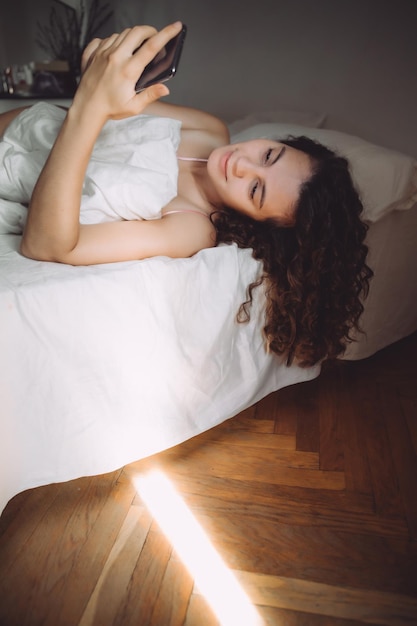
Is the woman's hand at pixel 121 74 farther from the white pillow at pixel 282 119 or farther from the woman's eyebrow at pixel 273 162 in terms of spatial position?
the white pillow at pixel 282 119

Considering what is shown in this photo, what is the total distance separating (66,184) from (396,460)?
0.92 metres

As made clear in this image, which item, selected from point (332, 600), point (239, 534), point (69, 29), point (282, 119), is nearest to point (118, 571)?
point (239, 534)

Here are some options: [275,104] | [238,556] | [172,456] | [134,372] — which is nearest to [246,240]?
[134,372]

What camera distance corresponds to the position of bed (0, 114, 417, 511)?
2.35ft

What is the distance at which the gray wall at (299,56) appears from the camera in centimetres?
149

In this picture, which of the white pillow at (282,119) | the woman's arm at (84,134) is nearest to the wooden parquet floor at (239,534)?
the woman's arm at (84,134)

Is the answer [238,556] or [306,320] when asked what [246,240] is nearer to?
[306,320]

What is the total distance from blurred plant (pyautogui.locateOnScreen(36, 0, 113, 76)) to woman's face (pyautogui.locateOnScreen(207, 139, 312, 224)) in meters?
1.39

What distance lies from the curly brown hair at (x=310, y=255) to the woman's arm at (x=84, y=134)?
0.34m

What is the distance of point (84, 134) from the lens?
0.71 m

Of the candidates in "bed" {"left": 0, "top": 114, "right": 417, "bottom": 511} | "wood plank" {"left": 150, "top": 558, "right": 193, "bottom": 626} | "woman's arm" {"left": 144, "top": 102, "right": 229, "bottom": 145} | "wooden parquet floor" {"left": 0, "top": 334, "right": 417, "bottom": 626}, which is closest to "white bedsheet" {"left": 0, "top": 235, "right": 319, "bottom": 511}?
"bed" {"left": 0, "top": 114, "right": 417, "bottom": 511}

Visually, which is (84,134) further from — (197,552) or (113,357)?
(197,552)

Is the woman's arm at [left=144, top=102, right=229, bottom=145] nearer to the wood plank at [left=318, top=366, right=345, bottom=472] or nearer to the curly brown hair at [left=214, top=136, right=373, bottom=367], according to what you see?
the curly brown hair at [left=214, top=136, right=373, bottom=367]

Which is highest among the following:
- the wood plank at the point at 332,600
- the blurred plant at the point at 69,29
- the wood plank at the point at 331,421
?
the blurred plant at the point at 69,29
